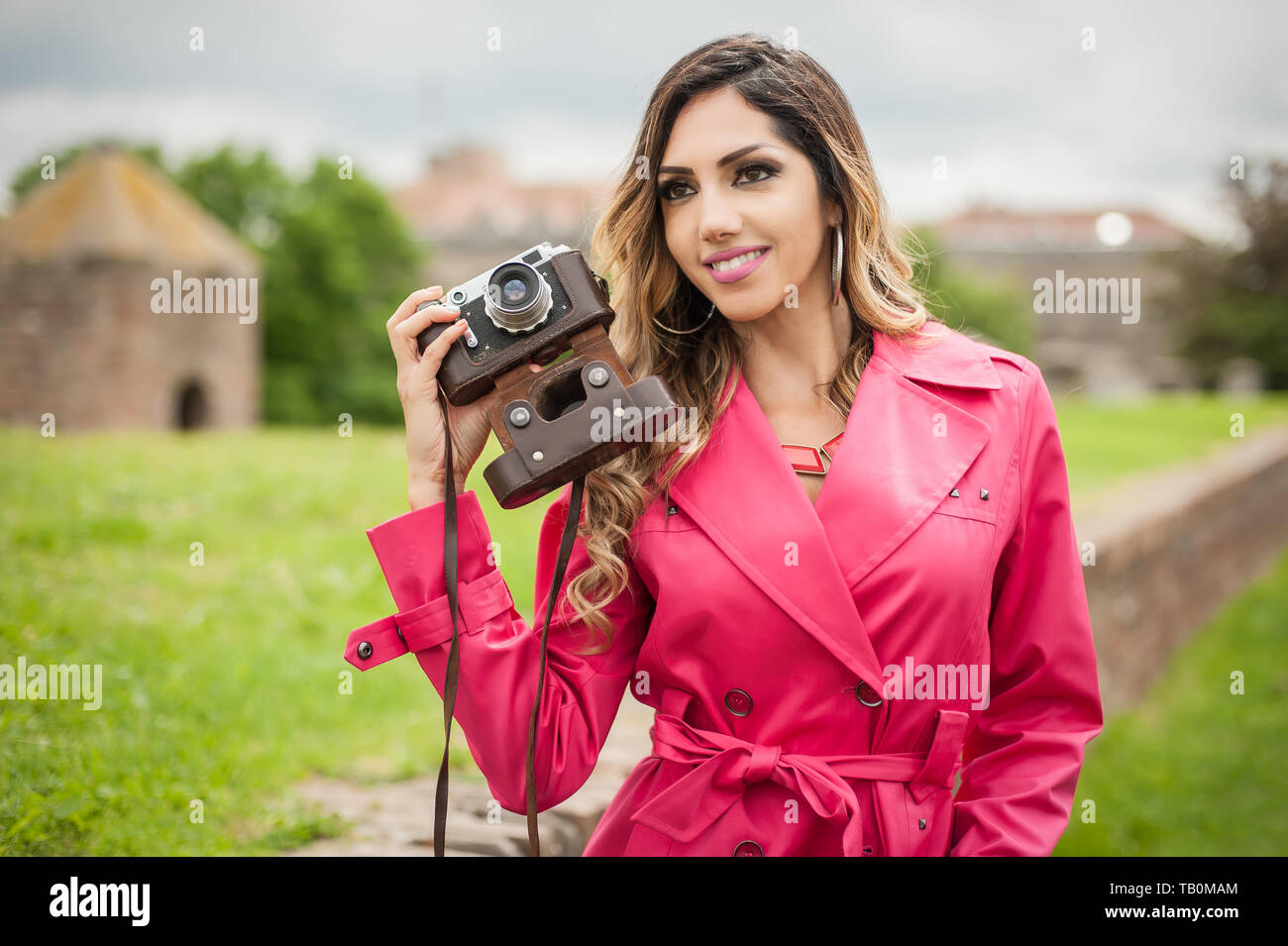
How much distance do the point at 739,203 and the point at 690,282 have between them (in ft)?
1.12

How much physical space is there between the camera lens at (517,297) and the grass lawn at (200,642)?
188 centimetres

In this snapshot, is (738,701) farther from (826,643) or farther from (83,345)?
(83,345)

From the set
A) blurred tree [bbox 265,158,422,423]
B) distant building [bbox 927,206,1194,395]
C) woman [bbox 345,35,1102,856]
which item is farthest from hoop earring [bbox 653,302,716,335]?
distant building [bbox 927,206,1194,395]

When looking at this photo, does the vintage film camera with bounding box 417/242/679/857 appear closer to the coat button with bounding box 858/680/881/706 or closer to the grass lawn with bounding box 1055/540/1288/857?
the coat button with bounding box 858/680/881/706

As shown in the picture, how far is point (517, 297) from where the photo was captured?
1.99 metres

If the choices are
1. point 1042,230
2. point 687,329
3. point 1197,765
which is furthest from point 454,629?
point 1042,230

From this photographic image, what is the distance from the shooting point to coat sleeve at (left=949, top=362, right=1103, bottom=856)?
2158 millimetres

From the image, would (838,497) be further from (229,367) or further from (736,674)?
(229,367)

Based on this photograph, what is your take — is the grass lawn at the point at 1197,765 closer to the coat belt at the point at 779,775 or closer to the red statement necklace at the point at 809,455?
the coat belt at the point at 779,775

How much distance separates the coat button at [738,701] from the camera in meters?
2.14

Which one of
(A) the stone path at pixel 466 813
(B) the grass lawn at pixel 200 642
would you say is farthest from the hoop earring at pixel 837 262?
(A) the stone path at pixel 466 813

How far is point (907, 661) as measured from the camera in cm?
210

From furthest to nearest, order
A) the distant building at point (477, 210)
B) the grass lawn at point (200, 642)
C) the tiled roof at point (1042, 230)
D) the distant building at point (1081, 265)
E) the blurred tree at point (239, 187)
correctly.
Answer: the tiled roof at point (1042, 230) < the distant building at point (477, 210) < the distant building at point (1081, 265) < the blurred tree at point (239, 187) < the grass lawn at point (200, 642)
